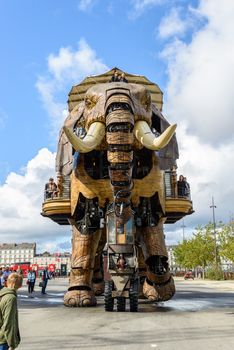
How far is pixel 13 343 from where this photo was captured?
13.4ft

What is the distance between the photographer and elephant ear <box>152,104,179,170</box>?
504 inches

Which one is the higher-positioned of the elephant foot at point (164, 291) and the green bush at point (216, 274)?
the green bush at point (216, 274)

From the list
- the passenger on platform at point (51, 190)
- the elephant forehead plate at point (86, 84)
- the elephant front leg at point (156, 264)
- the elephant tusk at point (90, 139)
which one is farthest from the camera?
the elephant forehead plate at point (86, 84)

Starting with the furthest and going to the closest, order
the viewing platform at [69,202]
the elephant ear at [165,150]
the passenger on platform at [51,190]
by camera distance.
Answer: the passenger on platform at [51,190], the viewing platform at [69,202], the elephant ear at [165,150]

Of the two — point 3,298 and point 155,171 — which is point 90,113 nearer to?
point 155,171

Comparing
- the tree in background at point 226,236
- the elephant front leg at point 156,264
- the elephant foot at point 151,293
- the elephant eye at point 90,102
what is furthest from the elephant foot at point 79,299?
the tree in background at point 226,236

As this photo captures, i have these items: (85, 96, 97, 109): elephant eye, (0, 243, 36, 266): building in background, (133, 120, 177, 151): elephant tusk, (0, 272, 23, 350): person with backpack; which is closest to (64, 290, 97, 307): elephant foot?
(133, 120, 177, 151): elephant tusk

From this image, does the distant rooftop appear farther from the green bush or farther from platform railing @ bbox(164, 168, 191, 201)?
platform railing @ bbox(164, 168, 191, 201)

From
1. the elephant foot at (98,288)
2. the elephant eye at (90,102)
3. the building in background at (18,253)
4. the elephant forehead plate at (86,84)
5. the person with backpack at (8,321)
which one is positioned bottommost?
the person with backpack at (8,321)

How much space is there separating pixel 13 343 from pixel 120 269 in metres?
6.68

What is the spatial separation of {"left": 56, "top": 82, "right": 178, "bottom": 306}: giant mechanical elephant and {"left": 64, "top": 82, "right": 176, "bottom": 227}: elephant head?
3cm

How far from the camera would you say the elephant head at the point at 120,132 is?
32.7 feet

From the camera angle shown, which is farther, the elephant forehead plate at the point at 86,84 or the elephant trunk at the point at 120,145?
the elephant forehead plate at the point at 86,84

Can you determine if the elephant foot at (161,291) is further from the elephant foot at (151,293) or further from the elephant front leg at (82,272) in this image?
the elephant front leg at (82,272)
